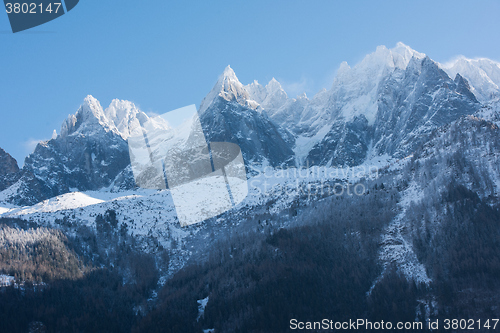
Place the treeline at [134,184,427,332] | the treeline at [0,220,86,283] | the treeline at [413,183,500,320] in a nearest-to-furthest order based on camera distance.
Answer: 1. the treeline at [413,183,500,320]
2. the treeline at [134,184,427,332]
3. the treeline at [0,220,86,283]

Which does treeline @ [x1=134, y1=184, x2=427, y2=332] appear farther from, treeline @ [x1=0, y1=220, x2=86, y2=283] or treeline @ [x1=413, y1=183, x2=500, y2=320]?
treeline @ [x1=0, y1=220, x2=86, y2=283]

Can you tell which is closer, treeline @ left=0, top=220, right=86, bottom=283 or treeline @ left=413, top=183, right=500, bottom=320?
treeline @ left=413, top=183, right=500, bottom=320

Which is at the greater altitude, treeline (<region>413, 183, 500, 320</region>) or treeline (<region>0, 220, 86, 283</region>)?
treeline (<region>0, 220, 86, 283</region>)

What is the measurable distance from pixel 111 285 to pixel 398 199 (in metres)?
95.5

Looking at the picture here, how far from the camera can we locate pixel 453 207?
112438mm

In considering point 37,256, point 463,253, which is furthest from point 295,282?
point 37,256

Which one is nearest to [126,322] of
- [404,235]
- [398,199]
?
[404,235]

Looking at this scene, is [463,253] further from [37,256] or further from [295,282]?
[37,256]

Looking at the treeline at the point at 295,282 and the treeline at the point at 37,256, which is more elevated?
the treeline at the point at 37,256

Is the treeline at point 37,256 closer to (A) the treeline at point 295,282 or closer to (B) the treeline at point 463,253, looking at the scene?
(A) the treeline at point 295,282

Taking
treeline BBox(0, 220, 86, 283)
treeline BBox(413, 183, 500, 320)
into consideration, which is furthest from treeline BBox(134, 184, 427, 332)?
treeline BBox(0, 220, 86, 283)

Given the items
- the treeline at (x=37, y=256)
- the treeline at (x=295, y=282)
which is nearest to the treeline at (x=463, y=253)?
the treeline at (x=295, y=282)

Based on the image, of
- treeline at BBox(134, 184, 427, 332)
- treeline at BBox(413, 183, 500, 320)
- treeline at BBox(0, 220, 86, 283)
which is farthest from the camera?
treeline at BBox(0, 220, 86, 283)

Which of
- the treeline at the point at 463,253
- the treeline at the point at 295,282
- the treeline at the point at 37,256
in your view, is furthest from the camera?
the treeline at the point at 37,256
